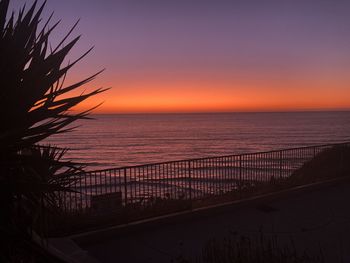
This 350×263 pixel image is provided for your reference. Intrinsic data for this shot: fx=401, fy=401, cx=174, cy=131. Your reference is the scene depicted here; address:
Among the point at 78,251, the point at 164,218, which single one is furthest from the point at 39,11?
the point at 164,218

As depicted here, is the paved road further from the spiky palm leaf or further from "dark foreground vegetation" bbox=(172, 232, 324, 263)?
the spiky palm leaf

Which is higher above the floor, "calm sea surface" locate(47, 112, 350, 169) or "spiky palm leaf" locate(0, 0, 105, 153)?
"spiky palm leaf" locate(0, 0, 105, 153)

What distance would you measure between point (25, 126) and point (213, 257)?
392 centimetres

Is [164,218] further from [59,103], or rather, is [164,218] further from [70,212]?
[59,103]

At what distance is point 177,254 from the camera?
21.3 feet

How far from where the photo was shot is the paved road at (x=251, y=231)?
6.56 metres

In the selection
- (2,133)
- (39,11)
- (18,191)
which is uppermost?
(39,11)

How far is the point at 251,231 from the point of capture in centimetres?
766

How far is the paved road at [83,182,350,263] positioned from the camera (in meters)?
6.56

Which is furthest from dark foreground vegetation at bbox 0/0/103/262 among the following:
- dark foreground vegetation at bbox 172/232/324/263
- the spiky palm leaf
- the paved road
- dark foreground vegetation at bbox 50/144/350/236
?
dark foreground vegetation at bbox 50/144/350/236

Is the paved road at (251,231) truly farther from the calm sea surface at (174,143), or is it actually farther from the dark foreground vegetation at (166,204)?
the calm sea surface at (174,143)

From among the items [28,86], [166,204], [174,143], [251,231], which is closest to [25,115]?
[28,86]

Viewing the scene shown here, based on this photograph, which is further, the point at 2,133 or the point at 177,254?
the point at 177,254

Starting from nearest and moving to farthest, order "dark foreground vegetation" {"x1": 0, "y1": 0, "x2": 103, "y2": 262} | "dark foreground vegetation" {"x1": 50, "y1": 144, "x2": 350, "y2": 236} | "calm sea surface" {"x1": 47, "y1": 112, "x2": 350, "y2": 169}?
"dark foreground vegetation" {"x1": 0, "y1": 0, "x2": 103, "y2": 262} → "dark foreground vegetation" {"x1": 50, "y1": 144, "x2": 350, "y2": 236} → "calm sea surface" {"x1": 47, "y1": 112, "x2": 350, "y2": 169}
